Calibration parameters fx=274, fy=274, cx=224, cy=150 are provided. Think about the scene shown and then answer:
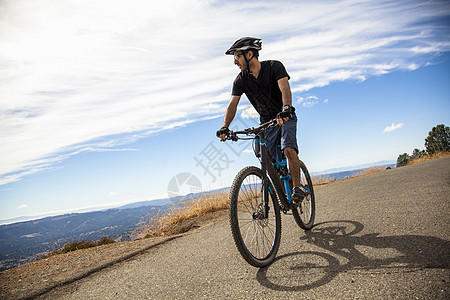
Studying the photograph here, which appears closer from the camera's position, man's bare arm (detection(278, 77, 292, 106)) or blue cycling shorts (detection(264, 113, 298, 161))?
man's bare arm (detection(278, 77, 292, 106))

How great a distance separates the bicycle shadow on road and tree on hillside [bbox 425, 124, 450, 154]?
23926mm

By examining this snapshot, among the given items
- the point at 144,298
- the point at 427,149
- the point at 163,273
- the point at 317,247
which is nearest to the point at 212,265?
the point at 163,273

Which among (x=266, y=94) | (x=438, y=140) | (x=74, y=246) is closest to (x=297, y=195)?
(x=266, y=94)

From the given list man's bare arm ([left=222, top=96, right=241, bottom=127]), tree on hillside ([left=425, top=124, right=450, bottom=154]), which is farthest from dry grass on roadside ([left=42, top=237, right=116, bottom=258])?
tree on hillside ([left=425, top=124, right=450, bottom=154])

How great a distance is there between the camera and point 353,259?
2844 mm

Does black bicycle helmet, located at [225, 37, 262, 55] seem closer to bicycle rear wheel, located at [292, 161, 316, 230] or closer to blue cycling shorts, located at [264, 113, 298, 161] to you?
blue cycling shorts, located at [264, 113, 298, 161]

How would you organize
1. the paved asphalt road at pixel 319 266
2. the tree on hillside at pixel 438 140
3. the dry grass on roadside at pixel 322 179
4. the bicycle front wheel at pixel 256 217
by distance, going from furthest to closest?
1. the tree on hillside at pixel 438 140
2. the dry grass on roadside at pixel 322 179
3. the bicycle front wheel at pixel 256 217
4. the paved asphalt road at pixel 319 266

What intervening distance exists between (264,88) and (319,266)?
251 cm

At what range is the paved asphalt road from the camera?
2301 millimetres

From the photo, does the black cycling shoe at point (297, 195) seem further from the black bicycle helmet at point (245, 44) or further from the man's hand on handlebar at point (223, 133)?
the black bicycle helmet at point (245, 44)

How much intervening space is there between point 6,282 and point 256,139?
410 centimetres

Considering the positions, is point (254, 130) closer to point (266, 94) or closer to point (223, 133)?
point (223, 133)

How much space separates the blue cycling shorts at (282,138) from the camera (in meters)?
3.84

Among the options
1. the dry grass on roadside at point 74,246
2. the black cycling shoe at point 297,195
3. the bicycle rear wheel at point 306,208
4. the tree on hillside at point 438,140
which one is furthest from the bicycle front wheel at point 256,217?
the tree on hillside at point 438,140
